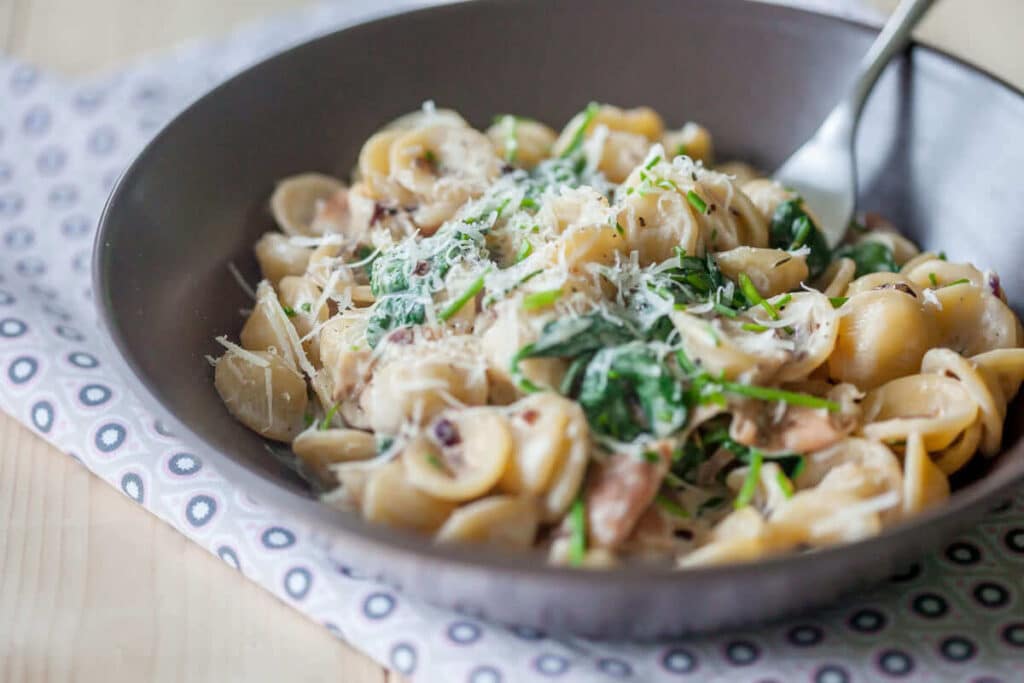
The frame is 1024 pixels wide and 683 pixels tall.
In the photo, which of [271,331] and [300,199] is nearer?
[271,331]

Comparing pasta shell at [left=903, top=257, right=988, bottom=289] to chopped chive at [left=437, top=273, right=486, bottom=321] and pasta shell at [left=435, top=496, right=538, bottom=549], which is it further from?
pasta shell at [left=435, top=496, right=538, bottom=549]

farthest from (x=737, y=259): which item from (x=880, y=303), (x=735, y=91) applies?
(x=735, y=91)

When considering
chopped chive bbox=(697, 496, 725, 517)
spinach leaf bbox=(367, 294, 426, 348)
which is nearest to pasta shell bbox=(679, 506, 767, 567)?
chopped chive bbox=(697, 496, 725, 517)

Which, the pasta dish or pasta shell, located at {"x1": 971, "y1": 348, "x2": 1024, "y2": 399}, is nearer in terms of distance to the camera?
the pasta dish

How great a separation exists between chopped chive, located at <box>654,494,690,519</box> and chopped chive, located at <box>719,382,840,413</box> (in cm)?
25

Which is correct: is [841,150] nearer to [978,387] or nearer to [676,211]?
[676,211]

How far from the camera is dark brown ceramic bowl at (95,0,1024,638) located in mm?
1920

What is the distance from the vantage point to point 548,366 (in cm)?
232

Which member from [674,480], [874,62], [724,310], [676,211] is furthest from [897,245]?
[674,480]

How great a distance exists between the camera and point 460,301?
2469 mm

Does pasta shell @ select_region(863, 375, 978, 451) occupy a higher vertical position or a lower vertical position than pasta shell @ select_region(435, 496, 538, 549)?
lower

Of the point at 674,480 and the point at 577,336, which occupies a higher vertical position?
the point at 577,336

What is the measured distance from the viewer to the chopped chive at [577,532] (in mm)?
2008

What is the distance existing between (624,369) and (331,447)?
25.3 inches
